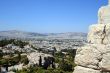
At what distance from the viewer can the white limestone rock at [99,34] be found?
24.1 ft

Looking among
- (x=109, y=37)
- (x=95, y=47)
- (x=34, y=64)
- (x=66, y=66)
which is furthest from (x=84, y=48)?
(x=34, y=64)

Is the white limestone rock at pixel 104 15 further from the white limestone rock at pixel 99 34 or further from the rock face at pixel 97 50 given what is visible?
the white limestone rock at pixel 99 34

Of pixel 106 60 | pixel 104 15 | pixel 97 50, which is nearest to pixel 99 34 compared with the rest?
pixel 97 50

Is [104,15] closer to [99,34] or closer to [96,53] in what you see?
[99,34]

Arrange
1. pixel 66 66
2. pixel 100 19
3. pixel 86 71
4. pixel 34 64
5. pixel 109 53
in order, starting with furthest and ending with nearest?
pixel 34 64, pixel 66 66, pixel 100 19, pixel 86 71, pixel 109 53

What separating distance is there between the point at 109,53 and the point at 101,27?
95 cm

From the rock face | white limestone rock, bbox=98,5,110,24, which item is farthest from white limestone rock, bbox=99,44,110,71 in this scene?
white limestone rock, bbox=98,5,110,24

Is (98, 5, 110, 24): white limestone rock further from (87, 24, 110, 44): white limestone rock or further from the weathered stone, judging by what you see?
the weathered stone

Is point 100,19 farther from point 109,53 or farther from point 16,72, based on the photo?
point 16,72

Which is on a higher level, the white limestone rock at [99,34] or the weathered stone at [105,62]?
the white limestone rock at [99,34]

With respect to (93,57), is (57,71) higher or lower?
lower

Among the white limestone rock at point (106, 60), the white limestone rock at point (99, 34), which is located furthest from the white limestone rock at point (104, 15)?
the white limestone rock at point (106, 60)

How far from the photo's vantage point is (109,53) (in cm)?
692

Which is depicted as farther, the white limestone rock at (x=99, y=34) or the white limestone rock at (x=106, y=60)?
the white limestone rock at (x=99, y=34)
